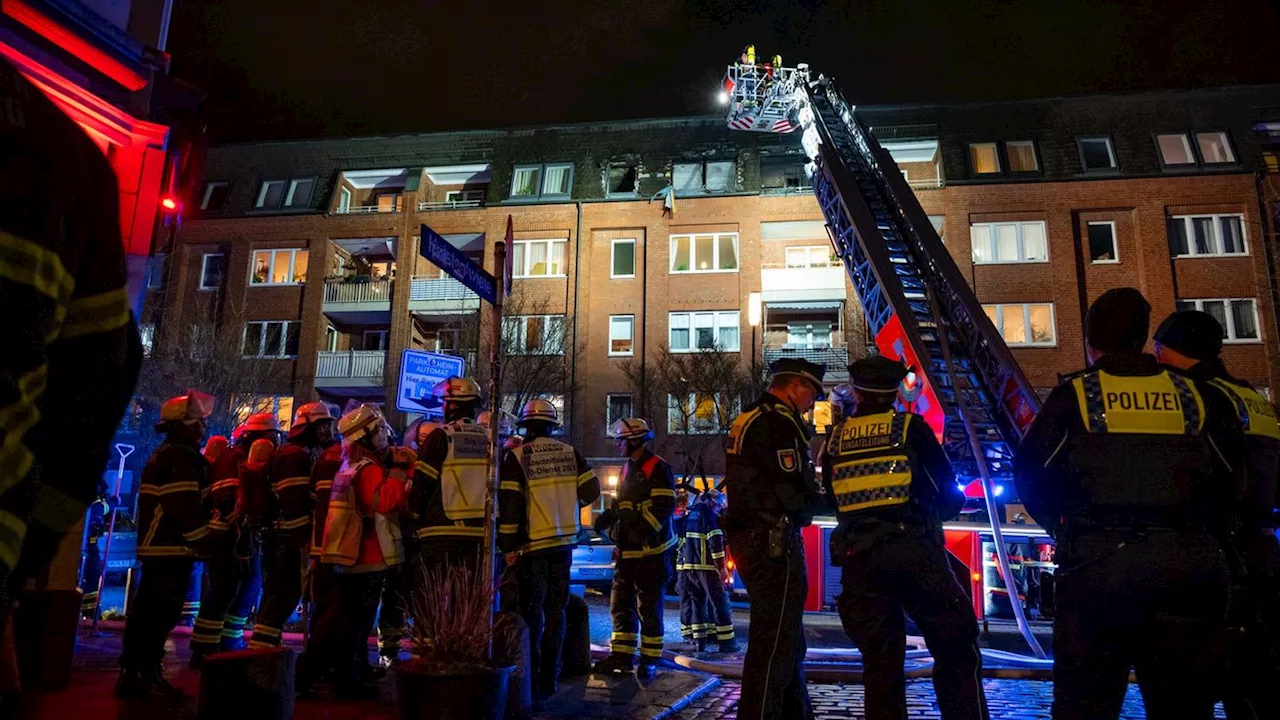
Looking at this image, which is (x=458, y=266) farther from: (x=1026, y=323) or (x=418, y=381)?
(x=1026, y=323)

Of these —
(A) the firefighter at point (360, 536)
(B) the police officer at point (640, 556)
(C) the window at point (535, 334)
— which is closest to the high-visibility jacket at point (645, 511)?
(B) the police officer at point (640, 556)

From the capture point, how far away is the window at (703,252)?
3092 centimetres

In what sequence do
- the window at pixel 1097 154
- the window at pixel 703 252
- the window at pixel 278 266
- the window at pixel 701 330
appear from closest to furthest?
the window at pixel 1097 154
the window at pixel 701 330
the window at pixel 703 252
the window at pixel 278 266

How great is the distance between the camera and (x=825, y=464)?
4.72 meters

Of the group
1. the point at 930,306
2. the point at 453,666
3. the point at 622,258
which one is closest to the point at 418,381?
the point at 453,666

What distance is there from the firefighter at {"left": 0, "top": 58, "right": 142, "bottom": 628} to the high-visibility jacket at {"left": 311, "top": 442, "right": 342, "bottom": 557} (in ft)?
16.3

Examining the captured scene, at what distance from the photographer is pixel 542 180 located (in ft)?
108

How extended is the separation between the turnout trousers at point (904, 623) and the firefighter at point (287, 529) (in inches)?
174

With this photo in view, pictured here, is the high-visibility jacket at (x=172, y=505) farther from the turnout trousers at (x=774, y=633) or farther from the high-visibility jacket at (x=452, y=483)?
the turnout trousers at (x=774, y=633)

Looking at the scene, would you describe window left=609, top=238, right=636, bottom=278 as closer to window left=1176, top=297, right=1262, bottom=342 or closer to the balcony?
the balcony

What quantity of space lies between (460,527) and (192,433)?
7.32 ft

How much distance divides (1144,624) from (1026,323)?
28.2 m

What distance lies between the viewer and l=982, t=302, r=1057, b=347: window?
28359 millimetres

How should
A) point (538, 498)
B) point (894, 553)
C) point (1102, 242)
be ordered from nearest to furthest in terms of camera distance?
1. point (894, 553)
2. point (538, 498)
3. point (1102, 242)
